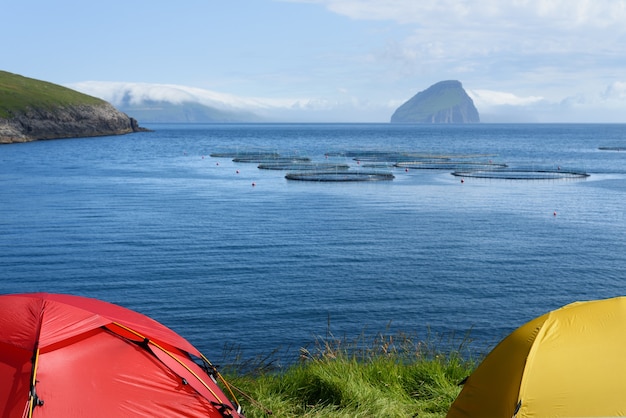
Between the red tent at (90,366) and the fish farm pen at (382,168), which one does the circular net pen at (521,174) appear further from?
the red tent at (90,366)

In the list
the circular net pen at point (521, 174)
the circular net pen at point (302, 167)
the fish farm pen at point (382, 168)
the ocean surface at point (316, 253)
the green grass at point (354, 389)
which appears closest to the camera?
the green grass at point (354, 389)

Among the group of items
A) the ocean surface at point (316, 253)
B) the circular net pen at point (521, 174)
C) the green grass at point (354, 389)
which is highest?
the circular net pen at point (521, 174)

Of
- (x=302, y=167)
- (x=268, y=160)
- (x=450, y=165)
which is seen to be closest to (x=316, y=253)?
(x=302, y=167)

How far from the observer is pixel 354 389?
35.3 ft

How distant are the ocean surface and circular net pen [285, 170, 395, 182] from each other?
2.79 m

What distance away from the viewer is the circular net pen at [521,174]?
86188 mm

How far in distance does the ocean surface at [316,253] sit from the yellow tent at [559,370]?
9.30 m

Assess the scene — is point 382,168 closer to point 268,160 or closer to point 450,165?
point 450,165

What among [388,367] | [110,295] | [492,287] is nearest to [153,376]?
[388,367]

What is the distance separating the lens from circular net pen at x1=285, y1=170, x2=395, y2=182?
80.9 metres

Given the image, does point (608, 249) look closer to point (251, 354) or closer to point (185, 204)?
point (251, 354)

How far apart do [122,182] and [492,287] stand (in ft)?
196

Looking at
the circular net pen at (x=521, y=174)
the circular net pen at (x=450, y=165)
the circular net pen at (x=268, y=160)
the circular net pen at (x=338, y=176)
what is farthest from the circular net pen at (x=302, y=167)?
the circular net pen at (x=521, y=174)

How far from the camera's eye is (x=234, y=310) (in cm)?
2881
